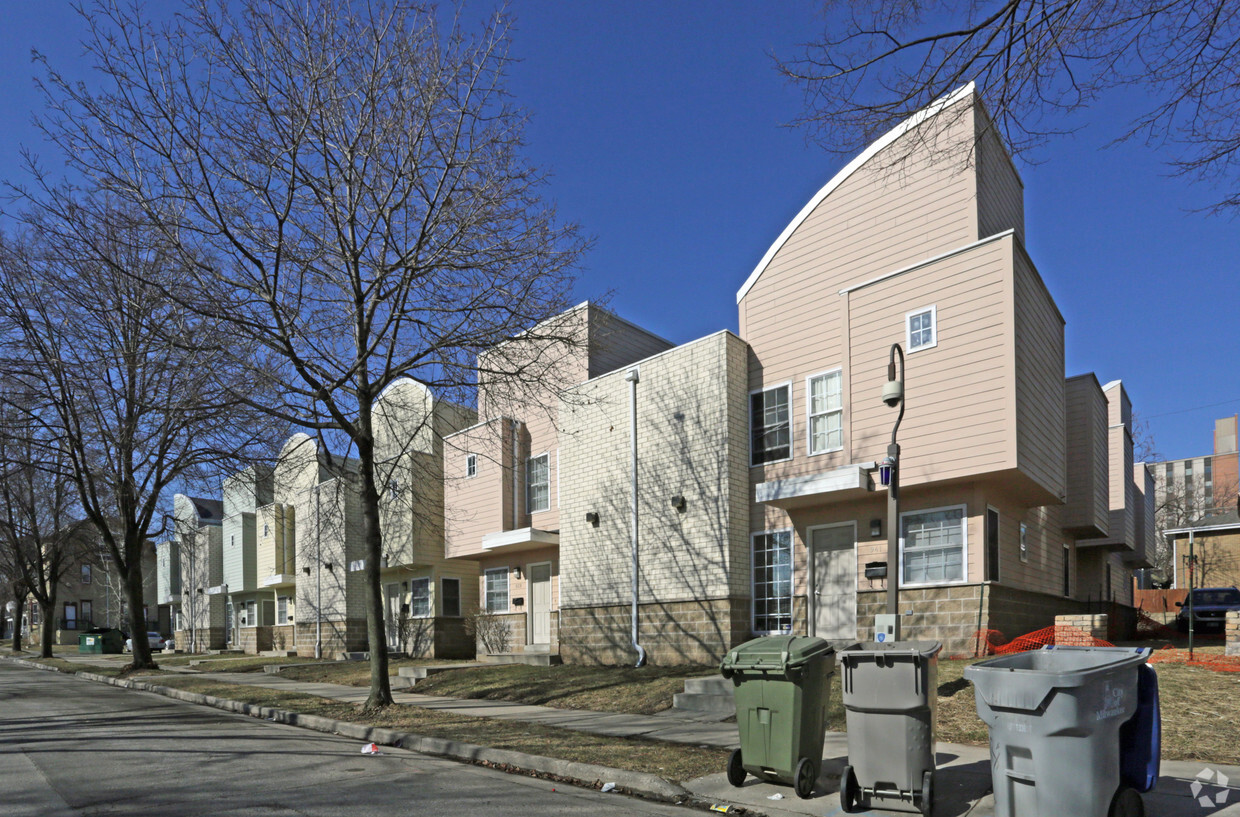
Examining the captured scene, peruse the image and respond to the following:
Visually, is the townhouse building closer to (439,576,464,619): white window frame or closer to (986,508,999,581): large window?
(986,508,999,581): large window

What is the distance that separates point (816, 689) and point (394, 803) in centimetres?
369

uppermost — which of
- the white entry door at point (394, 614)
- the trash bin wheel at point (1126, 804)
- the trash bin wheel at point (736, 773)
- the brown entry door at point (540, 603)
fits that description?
the trash bin wheel at point (1126, 804)

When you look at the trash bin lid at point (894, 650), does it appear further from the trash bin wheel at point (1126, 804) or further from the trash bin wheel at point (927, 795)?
the trash bin wheel at point (1126, 804)

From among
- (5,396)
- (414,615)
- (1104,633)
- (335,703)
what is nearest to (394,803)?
(335,703)

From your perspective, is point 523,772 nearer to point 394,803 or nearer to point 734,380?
point 394,803

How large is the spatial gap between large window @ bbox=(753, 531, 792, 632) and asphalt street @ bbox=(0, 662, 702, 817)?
8.38 meters

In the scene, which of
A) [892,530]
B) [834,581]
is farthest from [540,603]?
[892,530]

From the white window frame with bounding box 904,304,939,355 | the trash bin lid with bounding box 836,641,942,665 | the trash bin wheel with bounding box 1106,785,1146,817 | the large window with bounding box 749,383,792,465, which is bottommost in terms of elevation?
the trash bin wheel with bounding box 1106,785,1146,817

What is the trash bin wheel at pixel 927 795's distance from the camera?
6469 millimetres

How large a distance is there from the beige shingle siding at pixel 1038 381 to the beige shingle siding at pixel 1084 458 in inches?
96.3

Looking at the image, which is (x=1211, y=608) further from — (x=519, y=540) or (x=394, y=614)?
(x=394, y=614)

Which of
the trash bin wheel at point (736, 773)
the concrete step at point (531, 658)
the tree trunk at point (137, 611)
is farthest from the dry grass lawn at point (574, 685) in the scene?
the tree trunk at point (137, 611)

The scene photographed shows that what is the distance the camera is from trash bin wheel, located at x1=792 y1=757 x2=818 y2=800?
7277 millimetres

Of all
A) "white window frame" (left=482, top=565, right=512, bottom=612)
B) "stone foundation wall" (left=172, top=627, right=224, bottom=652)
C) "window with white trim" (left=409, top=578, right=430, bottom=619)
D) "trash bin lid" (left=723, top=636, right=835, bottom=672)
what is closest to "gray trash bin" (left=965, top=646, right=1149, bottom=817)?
"trash bin lid" (left=723, top=636, right=835, bottom=672)
